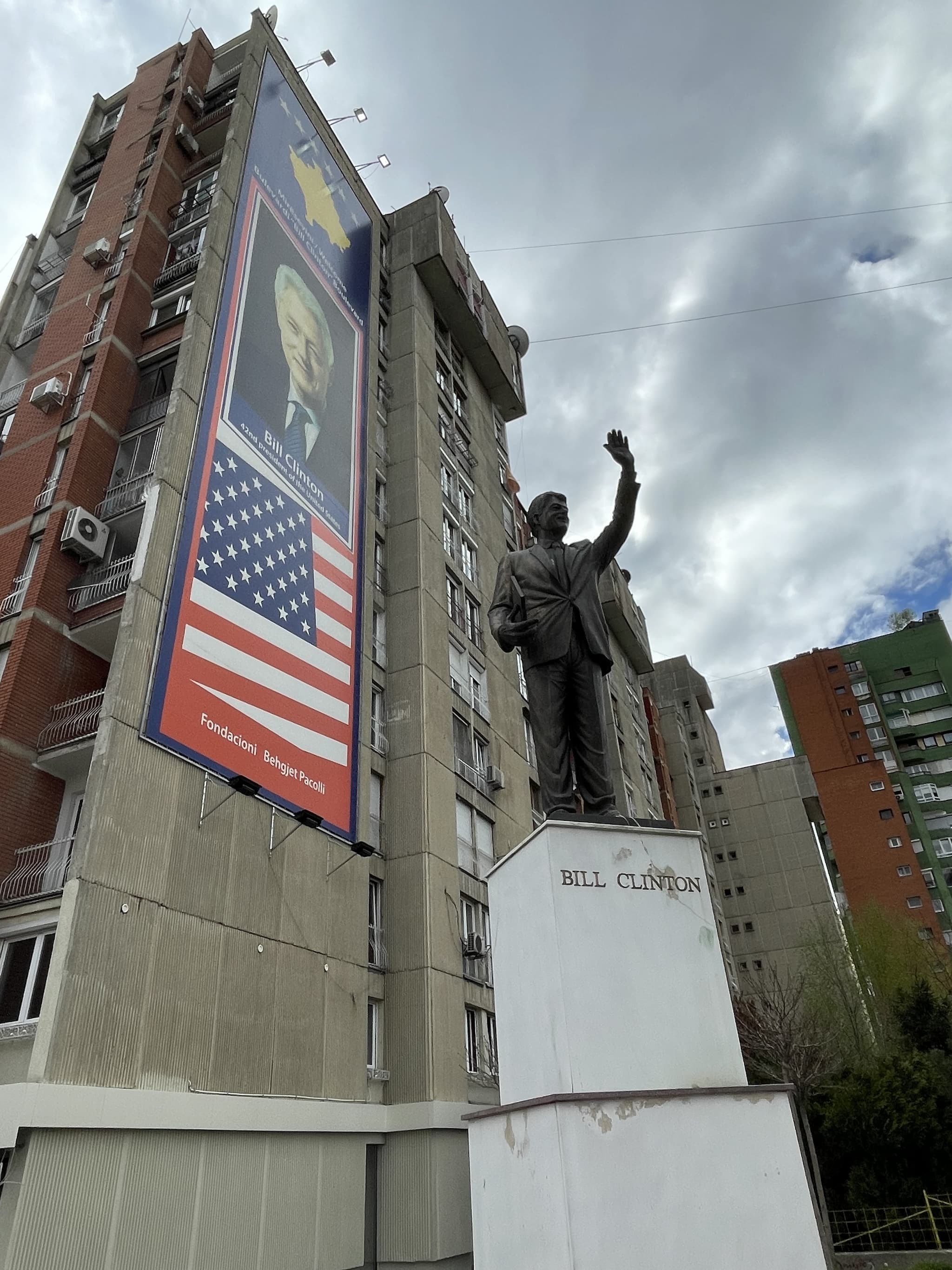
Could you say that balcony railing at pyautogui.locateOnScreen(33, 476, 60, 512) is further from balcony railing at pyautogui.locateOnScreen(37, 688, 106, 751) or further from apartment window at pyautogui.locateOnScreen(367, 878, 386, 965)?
apartment window at pyautogui.locateOnScreen(367, 878, 386, 965)

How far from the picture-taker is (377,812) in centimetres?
2208

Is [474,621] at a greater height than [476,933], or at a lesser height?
greater

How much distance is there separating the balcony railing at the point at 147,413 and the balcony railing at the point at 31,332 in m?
7.83

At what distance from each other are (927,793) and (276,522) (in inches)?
2513

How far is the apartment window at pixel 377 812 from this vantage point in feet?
70.8

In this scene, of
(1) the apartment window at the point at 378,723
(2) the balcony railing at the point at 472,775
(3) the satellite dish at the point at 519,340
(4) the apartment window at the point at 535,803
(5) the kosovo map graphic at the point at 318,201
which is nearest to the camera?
(1) the apartment window at the point at 378,723

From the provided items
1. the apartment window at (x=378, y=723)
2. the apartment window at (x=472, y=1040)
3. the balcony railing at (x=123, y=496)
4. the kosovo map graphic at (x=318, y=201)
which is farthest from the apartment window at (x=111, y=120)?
the apartment window at (x=472, y=1040)

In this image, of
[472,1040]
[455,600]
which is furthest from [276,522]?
[472,1040]

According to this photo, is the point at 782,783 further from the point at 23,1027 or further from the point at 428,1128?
the point at 23,1027

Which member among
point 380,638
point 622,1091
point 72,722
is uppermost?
point 380,638

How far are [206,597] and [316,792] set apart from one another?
4.95 m

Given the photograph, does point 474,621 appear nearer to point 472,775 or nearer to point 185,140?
point 472,775

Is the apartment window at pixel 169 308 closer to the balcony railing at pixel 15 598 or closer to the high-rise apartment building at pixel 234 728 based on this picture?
the high-rise apartment building at pixel 234 728

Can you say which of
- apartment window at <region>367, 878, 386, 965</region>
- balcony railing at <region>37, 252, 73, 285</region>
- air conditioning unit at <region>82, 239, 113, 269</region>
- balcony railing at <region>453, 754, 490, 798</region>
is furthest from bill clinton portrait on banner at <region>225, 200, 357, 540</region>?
apartment window at <region>367, 878, 386, 965</region>
